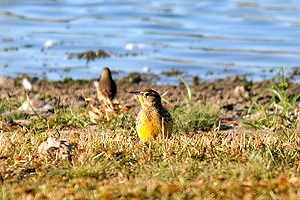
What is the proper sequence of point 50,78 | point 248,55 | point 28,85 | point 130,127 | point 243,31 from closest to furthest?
point 130,127 → point 28,85 → point 50,78 → point 248,55 → point 243,31

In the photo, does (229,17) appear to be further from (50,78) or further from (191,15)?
(50,78)

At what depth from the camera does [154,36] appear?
1694 cm

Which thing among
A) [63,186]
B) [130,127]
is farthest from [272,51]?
[63,186]

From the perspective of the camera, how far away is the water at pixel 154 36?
13.8 meters

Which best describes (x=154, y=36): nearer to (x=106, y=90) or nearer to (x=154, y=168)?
(x=106, y=90)

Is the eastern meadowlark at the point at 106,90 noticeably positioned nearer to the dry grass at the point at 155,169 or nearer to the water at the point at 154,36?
the dry grass at the point at 155,169

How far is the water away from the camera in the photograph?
13.8m

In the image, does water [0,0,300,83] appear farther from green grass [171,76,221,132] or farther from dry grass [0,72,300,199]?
dry grass [0,72,300,199]

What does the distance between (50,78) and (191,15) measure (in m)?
8.56

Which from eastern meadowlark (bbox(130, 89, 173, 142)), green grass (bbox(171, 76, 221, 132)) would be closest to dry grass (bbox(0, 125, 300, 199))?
eastern meadowlark (bbox(130, 89, 173, 142))

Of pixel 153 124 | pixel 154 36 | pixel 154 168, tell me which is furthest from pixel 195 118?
pixel 154 36

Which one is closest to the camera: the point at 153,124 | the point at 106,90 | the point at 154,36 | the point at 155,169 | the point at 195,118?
the point at 155,169

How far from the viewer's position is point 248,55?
49.5 ft

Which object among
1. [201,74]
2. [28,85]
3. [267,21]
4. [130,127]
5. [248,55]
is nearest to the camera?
[130,127]
